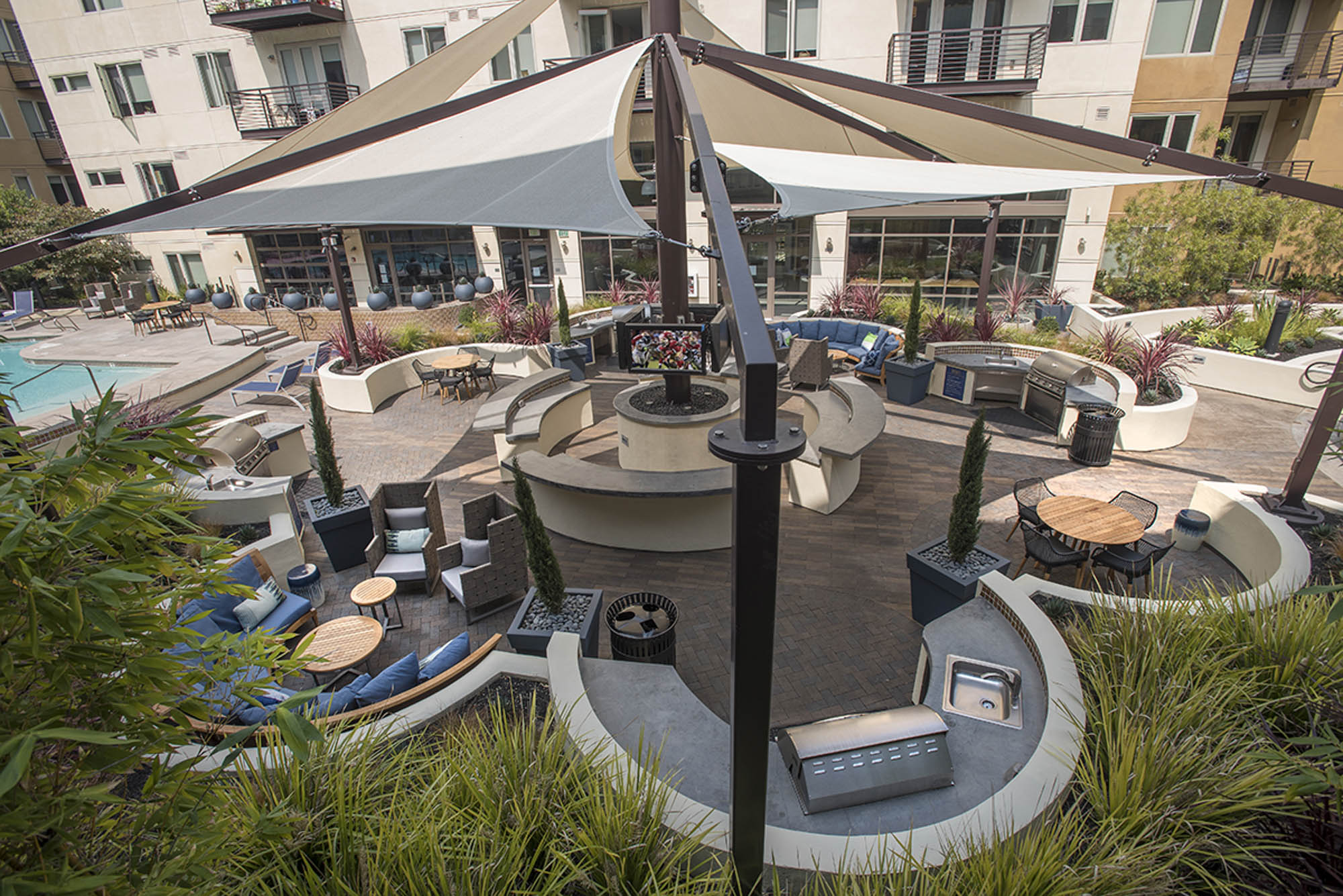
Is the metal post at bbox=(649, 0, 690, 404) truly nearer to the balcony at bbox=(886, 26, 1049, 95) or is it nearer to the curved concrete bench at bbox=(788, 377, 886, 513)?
the curved concrete bench at bbox=(788, 377, 886, 513)

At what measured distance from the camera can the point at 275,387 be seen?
40.7 feet

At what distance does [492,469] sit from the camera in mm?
9305

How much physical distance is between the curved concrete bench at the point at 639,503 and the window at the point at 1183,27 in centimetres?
1974

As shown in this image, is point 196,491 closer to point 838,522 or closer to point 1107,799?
point 838,522

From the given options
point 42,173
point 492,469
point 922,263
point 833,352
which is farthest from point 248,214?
point 42,173

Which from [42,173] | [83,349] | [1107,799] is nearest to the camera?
[1107,799]

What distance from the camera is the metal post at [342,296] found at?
37.4ft

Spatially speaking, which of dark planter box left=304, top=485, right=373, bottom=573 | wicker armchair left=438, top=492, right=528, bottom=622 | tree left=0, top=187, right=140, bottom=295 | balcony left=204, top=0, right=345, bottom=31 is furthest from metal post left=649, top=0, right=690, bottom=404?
tree left=0, top=187, right=140, bottom=295

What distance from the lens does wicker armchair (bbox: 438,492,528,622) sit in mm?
5762

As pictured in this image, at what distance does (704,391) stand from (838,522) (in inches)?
109

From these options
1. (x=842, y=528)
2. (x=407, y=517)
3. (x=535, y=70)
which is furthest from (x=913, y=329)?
(x=535, y=70)

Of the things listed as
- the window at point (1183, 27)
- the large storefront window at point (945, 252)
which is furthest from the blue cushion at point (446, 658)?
the window at point (1183, 27)

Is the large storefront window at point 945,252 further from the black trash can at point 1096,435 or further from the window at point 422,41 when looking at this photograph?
the window at point 422,41

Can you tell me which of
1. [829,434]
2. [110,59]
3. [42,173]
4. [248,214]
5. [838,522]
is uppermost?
[110,59]
